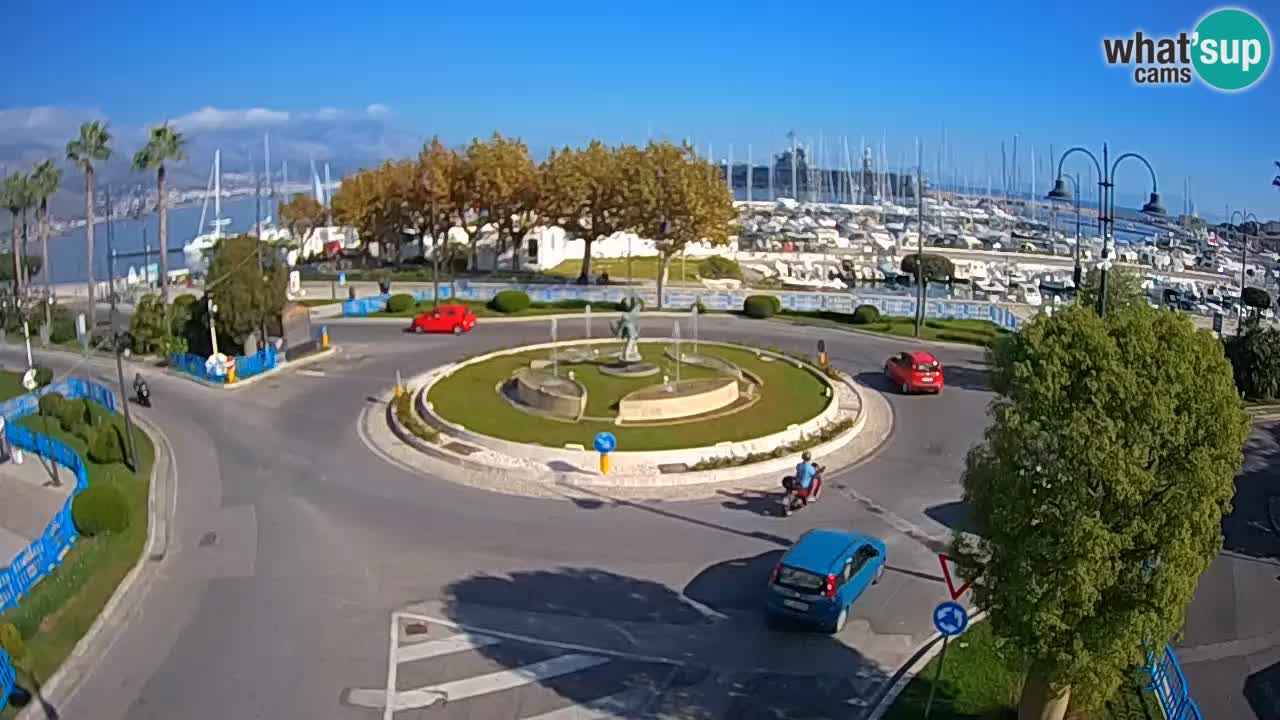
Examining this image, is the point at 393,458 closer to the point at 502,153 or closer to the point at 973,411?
the point at 973,411

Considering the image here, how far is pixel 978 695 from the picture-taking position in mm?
15078

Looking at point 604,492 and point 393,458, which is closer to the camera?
point 604,492

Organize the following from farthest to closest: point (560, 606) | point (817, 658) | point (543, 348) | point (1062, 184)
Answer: point (543, 348) → point (1062, 184) → point (560, 606) → point (817, 658)

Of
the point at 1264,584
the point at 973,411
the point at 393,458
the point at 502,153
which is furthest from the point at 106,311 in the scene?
the point at 1264,584

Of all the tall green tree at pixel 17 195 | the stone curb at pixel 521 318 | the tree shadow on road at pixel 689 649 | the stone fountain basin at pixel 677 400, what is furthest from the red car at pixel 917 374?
the tall green tree at pixel 17 195

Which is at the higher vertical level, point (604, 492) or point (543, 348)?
point (543, 348)

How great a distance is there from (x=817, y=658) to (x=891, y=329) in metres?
33.6

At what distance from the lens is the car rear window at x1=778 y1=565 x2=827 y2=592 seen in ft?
56.2

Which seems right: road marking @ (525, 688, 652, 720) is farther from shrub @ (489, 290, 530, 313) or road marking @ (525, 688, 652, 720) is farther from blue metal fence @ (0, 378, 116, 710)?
shrub @ (489, 290, 530, 313)

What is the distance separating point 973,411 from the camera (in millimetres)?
33188

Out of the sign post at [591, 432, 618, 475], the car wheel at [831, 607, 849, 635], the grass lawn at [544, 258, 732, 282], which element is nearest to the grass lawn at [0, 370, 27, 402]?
the sign post at [591, 432, 618, 475]

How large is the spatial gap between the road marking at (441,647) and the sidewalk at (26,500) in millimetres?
10135

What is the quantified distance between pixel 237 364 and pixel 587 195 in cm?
2725

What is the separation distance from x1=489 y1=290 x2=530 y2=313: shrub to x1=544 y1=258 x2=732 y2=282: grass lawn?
17174 mm
